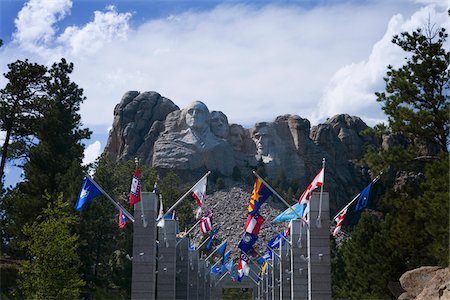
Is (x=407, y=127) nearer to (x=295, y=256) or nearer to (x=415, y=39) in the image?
(x=415, y=39)

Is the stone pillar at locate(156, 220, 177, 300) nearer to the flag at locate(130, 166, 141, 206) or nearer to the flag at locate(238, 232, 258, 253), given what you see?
the flag at locate(238, 232, 258, 253)

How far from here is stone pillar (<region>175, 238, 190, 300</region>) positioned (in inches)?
1408

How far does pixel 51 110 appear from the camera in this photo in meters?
42.9

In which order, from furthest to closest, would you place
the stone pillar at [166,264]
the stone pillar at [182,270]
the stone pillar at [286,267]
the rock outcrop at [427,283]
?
the stone pillar at [286,267] → the stone pillar at [182,270] → the stone pillar at [166,264] → the rock outcrop at [427,283]

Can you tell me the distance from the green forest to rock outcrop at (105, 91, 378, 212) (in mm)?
75936

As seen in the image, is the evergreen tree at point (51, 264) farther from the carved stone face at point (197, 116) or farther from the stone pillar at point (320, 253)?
the carved stone face at point (197, 116)

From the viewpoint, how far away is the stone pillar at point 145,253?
82.8ft

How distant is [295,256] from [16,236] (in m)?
17.7

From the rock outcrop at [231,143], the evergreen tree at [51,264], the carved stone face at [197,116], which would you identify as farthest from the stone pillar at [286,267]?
the carved stone face at [197,116]

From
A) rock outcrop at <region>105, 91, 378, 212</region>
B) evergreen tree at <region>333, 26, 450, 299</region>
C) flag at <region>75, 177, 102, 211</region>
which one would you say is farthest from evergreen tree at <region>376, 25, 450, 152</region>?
rock outcrop at <region>105, 91, 378, 212</region>

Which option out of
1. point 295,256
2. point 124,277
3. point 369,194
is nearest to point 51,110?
point 124,277

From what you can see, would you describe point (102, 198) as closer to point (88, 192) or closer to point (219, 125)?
point (88, 192)

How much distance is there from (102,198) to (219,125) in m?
90.0

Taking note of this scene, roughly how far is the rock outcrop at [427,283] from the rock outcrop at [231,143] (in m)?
108
